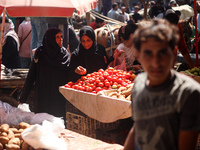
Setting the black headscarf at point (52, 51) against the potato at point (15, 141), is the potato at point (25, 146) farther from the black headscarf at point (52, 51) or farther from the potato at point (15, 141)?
the black headscarf at point (52, 51)

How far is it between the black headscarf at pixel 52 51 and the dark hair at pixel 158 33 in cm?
417

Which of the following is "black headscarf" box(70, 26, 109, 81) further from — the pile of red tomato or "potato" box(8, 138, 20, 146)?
"potato" box(8, 138, 20, 146)

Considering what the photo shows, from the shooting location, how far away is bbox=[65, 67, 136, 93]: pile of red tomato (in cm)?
525

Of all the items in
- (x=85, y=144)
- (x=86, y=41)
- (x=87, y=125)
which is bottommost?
(x=87, y=125)

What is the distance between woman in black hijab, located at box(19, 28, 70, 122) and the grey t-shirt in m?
4.20

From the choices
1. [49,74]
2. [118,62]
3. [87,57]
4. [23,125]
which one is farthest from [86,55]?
[23,125]

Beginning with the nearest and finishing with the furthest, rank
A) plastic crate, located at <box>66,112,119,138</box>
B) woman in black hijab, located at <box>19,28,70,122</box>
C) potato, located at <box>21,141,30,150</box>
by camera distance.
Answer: potato, located at <box>21,141,30,150</box>
plastic crate, located at <box>66,112,119,138</box>
woman in black hijab, located at <box>19,28,70,122</box>

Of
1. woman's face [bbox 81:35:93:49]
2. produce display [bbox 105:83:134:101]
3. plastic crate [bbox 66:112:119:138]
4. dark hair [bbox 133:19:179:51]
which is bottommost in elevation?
plastic crate [bbox 66:112:119:138]

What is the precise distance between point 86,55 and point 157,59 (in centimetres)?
426

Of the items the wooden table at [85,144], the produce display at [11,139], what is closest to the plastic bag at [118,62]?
the wooden table at [85,144]

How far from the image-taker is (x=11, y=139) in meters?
3.87

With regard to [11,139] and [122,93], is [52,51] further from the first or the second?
[11,139]

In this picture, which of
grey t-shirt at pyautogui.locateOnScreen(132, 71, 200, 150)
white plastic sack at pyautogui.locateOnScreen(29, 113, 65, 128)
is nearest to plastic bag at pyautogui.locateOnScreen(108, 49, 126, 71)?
white plastic sack at pyautogui.locateOnScreen(29, 113, 65, 128)

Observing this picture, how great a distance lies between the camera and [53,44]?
6094mm
